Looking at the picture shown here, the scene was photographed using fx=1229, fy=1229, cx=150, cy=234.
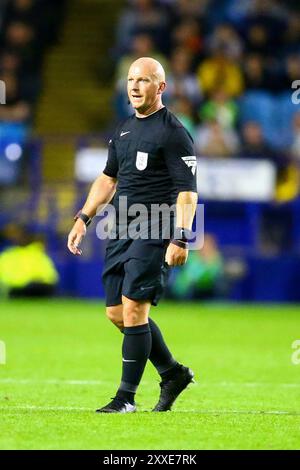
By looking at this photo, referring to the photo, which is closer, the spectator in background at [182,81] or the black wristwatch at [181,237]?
the black wristwatch at [181,237]

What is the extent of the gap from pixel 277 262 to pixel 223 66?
3.79 meters

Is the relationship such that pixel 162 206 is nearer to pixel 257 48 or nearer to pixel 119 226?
pixel 119 226

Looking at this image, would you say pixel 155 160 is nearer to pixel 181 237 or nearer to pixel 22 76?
pixel 181 237

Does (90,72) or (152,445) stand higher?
(90,72)

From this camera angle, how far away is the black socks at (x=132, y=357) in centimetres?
733

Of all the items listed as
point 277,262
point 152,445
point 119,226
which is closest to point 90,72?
point 277,262

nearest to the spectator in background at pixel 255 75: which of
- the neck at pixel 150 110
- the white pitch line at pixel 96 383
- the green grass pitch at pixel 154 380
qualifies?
the green grass pitch at pixel 154 380

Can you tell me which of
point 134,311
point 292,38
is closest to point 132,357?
point 134,311

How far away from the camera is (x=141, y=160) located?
7434 mm

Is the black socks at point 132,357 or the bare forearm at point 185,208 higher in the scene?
the bare forearm at point 185,208

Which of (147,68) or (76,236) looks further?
(76,236)

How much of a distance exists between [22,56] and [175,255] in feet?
43.5

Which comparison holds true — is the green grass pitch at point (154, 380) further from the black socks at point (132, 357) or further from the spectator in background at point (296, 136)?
the spectator in background at point (296, 136)

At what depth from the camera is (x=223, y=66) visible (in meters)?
19.2
